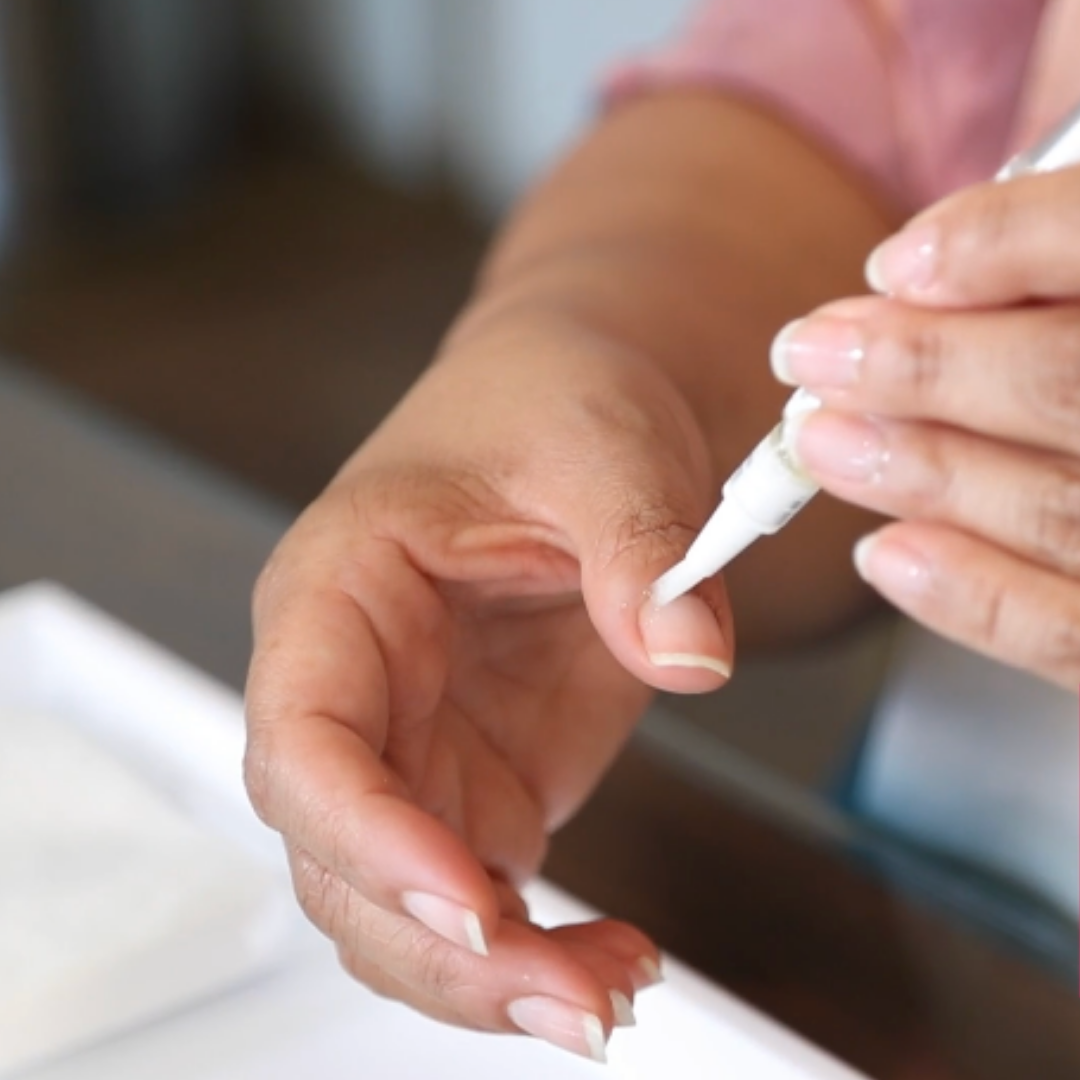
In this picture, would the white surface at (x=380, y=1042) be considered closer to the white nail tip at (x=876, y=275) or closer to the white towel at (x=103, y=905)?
the white towel at (x=103, y=905)

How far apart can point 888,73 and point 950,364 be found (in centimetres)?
25

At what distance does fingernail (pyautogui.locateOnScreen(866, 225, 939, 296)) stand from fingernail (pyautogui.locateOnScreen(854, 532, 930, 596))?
4 cm

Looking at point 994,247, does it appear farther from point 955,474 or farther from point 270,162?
point 270,162

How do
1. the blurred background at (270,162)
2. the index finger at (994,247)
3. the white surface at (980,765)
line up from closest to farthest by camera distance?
the index finger at (994,247), the white surface at (980,765), the blurred background at (270,162)

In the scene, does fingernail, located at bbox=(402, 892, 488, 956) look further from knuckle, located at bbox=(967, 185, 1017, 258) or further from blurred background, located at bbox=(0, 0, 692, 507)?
Answer: blurred background, located at bbox=(0, 0, 692, 507)

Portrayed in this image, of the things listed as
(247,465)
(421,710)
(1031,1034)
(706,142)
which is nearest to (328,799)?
(421,710)

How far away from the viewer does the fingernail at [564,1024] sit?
20 cm

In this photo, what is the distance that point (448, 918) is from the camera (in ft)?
0.63

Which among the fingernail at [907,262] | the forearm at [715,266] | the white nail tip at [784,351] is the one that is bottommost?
the forearm at [715,266]

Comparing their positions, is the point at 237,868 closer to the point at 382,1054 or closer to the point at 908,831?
the point at 382,1054

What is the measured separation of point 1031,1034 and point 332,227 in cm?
112

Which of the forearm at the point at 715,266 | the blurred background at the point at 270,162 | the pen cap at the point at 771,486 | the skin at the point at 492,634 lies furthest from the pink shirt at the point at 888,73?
the blurred background at the point at 270,162

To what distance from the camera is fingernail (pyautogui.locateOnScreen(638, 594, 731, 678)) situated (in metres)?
0.19

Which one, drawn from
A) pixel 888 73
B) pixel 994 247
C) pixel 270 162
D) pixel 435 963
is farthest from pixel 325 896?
pixel 270 162
